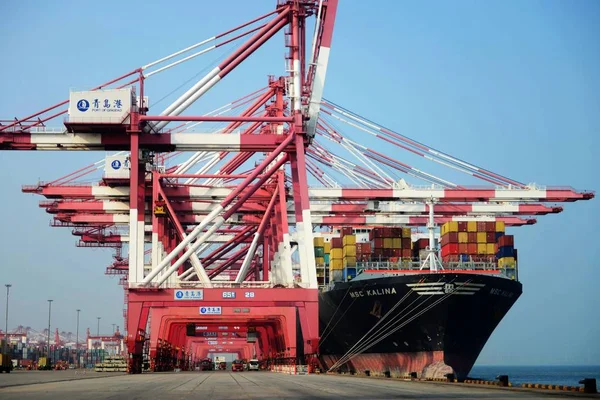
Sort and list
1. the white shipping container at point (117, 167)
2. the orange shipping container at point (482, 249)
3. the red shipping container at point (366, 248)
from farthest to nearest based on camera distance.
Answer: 1. the red shipping container at point (366, 248)
2. the white shipping container at point (117, 167)
3. the orange shipping container at point (482, 249)

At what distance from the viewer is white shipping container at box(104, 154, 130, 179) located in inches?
1945

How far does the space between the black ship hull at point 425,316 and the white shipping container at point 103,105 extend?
15687 millimetres

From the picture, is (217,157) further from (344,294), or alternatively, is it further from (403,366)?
(403,366)

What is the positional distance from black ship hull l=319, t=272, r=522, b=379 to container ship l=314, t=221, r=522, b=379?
0.05 m

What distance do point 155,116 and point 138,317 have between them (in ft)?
31.9

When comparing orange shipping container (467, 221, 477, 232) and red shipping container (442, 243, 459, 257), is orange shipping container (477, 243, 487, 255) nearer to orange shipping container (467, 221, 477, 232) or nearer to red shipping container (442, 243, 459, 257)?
orange shipping container (467, 221, 477, 232)

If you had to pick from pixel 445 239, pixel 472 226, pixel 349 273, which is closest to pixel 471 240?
pixel 472 226

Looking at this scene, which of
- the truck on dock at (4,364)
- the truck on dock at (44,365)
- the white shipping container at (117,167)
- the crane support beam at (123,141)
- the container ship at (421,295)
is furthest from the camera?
the truck on dock at (44,365)

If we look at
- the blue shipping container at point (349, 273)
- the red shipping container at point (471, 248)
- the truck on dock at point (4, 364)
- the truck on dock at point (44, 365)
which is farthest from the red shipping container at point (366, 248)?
the truck on dock at point (44, 365)

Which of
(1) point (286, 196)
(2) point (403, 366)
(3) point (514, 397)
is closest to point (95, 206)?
(1) point (286, 196)

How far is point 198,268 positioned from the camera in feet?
153

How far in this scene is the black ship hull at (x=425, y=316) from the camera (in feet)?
144

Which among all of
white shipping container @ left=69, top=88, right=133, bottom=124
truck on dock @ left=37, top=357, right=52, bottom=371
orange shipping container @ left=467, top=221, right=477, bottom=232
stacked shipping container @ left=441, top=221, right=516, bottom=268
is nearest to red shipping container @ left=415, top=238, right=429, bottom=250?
stacked shipping container @ left=441, top=221, right=516, bottom=268

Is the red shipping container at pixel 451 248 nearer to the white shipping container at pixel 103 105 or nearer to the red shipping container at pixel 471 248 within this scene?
the red shipping container at pixel 471 248
